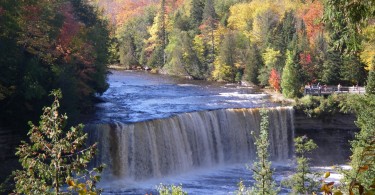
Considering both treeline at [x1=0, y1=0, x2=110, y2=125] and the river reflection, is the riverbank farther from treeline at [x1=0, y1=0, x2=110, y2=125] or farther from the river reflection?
treeline at [x1=0, y1=0, x2=110, y2=125]

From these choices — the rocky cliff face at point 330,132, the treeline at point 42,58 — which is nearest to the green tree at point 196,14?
the treeline at point 42,58

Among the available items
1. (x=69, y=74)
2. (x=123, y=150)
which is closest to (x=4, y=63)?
(x=69, y=74)

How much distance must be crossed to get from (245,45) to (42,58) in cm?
3121

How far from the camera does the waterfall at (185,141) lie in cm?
2486

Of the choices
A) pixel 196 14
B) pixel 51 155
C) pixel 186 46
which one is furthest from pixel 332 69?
pixel 51 155

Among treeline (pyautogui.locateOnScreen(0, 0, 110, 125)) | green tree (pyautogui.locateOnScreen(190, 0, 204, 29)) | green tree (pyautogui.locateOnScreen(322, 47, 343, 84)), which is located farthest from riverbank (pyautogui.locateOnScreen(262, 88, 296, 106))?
green tree (pyautogui.locateOnScreen(190, 0, 204, 29))

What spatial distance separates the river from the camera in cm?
2466

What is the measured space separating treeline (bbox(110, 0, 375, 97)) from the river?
6.47 m

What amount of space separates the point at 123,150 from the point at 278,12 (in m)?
35.6

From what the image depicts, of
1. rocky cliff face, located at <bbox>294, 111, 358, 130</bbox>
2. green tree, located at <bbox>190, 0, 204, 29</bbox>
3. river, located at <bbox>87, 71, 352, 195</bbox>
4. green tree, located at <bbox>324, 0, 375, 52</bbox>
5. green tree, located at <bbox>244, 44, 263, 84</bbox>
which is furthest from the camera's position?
green tree, located at <bbox>190, 0, 204, 29</bbox>

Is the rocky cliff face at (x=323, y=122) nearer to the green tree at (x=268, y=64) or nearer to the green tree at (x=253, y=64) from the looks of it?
the green tree at (x=268, y=64)

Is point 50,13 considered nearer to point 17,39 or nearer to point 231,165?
point 17,39

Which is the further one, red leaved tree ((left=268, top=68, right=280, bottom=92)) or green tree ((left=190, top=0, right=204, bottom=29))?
green tree ((left=190, top=0, right=204, bottom=29))

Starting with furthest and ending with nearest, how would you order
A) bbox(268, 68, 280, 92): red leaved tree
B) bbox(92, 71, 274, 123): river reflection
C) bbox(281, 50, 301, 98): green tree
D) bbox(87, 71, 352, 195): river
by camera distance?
bbox(268, 68, 280, 92): red leaved tree, bbox(281, 50, 301, 98): green tree, bbox(92, 71, 274, 123): river reflection, bbox(87, 71, 352, 195): river
